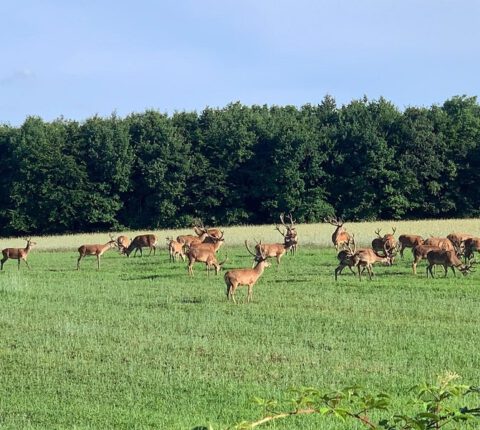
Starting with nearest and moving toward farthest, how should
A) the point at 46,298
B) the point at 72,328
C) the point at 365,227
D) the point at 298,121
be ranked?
the point at 72,328, the point at 46,298, the point at 365,227, the point at 298,121

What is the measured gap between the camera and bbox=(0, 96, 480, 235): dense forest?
53688mm

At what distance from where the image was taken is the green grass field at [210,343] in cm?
941

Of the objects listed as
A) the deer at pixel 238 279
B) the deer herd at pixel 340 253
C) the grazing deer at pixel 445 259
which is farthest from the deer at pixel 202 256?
the grazing deer at pixel 445 259

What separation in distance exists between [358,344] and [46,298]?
8751 mm

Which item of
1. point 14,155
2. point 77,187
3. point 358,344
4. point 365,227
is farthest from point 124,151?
point 358,344

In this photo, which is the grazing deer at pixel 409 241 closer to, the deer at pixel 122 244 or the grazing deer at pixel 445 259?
the grazing deer at pixel 445 259

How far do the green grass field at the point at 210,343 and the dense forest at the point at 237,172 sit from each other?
3224 cm

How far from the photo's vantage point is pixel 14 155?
180 feet

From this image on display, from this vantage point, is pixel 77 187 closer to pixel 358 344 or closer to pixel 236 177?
pixel 236 177

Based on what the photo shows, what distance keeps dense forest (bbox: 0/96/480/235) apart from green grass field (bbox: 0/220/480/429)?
106 feet

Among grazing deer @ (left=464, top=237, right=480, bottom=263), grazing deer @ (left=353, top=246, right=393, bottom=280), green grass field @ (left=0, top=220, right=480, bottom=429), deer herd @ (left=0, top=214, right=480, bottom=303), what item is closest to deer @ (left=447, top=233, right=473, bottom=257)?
deer herd @ (left=0, top=214, right=480, bottom=303)

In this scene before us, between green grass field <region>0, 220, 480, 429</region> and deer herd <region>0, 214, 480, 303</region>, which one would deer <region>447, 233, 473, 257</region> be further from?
green grass field <region>0, 220, 480, 429</region>

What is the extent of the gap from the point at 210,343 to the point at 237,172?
4365cm

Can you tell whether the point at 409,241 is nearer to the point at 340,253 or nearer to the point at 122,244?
the point at 340,253
